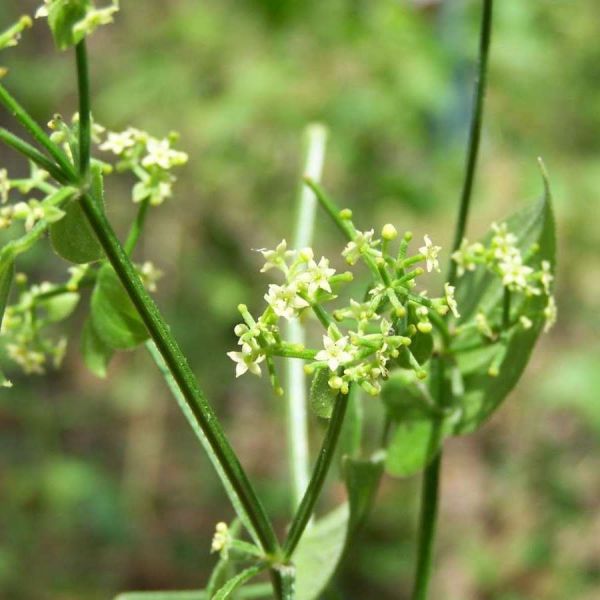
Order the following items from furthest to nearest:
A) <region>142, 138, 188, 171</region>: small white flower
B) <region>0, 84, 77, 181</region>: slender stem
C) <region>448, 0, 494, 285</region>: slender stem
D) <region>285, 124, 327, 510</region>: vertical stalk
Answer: <region>285, 124, 327, 510</region>: vertical stalk < <region>448, 0, 494, 285</region>: slender stem < <region>142, 138, 188, 171</region>: small white flower < <region>0, 84, 77, 181</region>: slender stem

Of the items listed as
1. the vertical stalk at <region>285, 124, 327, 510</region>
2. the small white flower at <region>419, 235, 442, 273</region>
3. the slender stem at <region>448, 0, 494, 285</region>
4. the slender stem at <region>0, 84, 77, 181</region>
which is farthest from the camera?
the vertical stalk at <region>285, 124, 327, 510</region>

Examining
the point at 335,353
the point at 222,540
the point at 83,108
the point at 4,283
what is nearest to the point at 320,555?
the point at 222,540

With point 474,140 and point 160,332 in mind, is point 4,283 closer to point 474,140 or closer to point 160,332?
point 160,332

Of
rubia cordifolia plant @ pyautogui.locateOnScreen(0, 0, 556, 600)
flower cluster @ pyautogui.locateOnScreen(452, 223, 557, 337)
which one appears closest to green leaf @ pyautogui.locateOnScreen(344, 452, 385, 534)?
rubia cordifolia plant @ pyautogui.locateOnScreen(0, 0, 556, 600)

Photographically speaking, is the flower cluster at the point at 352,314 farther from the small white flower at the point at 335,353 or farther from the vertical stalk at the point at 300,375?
A: the vertical stalk at the point at 300,375

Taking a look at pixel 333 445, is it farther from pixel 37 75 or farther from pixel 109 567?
pixel 37 75

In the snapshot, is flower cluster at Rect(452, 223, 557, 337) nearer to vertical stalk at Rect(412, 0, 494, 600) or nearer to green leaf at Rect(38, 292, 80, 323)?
vertical stalk at Rect(412, 0, 494, 600)
